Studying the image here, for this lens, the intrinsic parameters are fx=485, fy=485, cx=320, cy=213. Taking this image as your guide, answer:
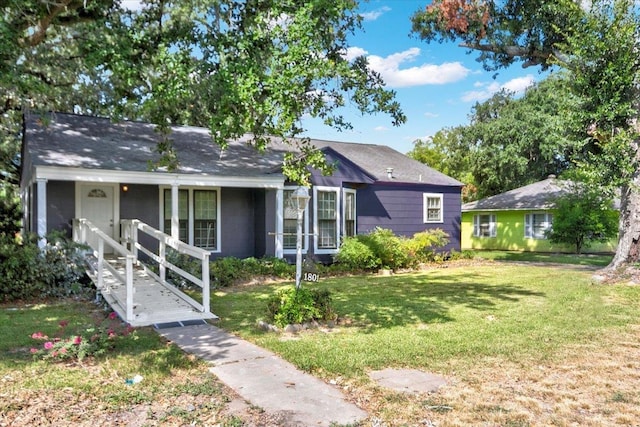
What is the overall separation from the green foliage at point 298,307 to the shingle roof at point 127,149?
5.96 metres

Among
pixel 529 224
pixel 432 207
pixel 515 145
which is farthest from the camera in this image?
pixel 515 145

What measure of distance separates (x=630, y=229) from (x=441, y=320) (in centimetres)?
754

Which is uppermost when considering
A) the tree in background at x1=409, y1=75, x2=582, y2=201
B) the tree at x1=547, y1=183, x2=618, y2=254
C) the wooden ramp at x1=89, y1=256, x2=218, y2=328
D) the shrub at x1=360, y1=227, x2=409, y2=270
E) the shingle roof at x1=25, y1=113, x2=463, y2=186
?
the tree in background at x1=409, y1=75, x2=582, y2=201

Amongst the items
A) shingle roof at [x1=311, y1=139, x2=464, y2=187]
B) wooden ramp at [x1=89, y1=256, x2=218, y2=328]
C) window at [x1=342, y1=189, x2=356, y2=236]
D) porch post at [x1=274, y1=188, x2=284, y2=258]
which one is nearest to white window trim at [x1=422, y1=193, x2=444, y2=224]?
shingle roof at [x1=311, y1=139, x2=464, y2=187]

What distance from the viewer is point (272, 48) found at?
22.6ft

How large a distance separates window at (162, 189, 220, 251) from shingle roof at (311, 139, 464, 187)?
4.84 meters

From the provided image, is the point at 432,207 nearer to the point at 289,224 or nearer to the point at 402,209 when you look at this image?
the point at 402,209

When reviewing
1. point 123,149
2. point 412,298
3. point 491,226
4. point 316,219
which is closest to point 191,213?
point 123,149

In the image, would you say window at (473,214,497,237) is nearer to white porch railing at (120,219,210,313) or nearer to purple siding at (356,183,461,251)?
purple siding at (356,183,461,251)

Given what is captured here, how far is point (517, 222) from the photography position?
1022 inches

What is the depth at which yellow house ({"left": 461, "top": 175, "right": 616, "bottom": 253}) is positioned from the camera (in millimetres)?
23906

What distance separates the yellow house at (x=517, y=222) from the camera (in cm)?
2391

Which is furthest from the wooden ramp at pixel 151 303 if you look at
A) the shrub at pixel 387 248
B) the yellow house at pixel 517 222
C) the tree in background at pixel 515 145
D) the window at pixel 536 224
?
the tree in background at pixel 515 145

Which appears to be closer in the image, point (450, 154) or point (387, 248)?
point (387, 248)
